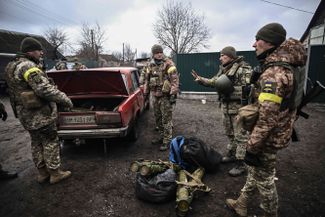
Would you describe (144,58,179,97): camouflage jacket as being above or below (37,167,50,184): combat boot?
above

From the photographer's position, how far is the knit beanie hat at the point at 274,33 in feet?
6.34

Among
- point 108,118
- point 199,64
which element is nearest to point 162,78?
point 108,118

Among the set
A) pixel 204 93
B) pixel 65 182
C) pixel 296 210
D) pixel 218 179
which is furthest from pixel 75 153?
pixel 204 93

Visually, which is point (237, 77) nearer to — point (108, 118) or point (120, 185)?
point (108, 118)

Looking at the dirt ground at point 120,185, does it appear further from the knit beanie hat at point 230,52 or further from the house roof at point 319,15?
the house roof at point 319,15

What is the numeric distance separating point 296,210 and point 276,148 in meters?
1.16

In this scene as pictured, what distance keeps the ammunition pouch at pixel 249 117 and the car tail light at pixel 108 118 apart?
2.24 metres

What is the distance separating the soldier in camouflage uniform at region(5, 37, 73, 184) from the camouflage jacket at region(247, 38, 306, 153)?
2.60m

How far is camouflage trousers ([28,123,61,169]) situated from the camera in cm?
310

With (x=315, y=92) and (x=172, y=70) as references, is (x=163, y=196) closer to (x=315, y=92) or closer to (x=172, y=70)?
(x=315, y=92)

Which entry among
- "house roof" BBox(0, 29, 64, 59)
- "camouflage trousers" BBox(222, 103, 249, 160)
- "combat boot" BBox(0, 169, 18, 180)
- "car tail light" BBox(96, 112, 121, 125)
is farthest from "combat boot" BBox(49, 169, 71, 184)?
"house roof" BBox(0, 29, 64, 59)

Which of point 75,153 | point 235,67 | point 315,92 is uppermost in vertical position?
point 235,67

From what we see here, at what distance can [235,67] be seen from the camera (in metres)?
3.31

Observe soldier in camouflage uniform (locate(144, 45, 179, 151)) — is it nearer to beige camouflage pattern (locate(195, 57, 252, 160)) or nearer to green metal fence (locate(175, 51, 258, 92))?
beige camouflage pattern (locate(195, 57, 252, 160))
